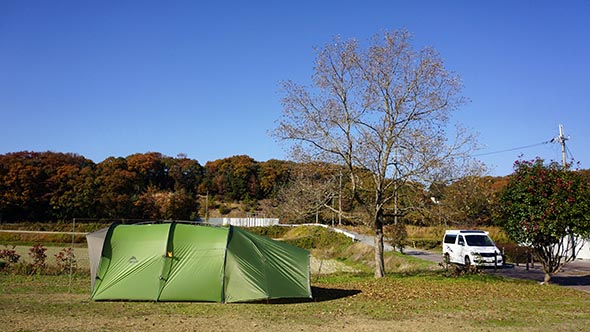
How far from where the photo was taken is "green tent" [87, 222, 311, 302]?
1253 cm

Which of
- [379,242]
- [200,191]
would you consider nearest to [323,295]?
[379,242]

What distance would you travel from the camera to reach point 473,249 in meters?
23.2

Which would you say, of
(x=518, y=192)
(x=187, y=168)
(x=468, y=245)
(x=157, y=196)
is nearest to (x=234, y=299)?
(x=518, y=192)

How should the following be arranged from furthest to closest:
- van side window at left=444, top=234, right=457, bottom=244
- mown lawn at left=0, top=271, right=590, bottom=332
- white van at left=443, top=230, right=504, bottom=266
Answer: van side window at left=444, top=234, right=457, bottom=244, white van at left=443, top=230, right=504, bottom=266, mown lawn at left=0, top=271, right=590, bottom=332

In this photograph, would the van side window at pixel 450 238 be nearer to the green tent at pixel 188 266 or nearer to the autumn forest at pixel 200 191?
the autumn forest at pixel 200 191

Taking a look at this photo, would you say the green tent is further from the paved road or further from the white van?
the white van

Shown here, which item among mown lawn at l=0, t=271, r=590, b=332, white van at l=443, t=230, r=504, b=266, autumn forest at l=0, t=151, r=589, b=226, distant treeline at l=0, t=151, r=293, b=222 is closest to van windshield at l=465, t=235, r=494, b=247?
white van at l=443, t=230, r=504, b=266

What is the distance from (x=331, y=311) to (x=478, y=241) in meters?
14.8

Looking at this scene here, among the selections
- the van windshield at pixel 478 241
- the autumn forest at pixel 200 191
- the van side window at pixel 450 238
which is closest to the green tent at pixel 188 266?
the autumn forest at pixel 200 191

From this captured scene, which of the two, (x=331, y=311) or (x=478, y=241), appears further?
(x=478, y=241)

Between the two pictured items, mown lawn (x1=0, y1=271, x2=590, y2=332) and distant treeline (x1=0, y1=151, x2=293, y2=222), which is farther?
distant treeline (x1=0, y1=151, x2=293, y2=222)

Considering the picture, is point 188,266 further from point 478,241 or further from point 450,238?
point 450,238

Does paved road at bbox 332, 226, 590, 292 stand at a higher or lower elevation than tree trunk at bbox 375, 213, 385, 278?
lower

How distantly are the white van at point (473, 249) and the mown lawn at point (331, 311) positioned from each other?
6.70 meters
